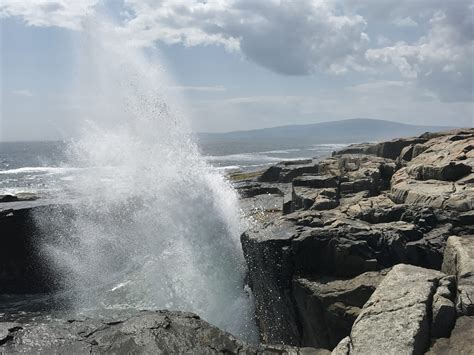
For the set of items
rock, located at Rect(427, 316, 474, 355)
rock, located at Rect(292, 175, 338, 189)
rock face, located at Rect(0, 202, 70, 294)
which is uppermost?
rock, located at Rect(292, 175, 338, 189)

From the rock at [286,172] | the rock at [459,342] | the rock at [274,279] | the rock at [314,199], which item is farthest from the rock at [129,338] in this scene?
the rock at [286,172]

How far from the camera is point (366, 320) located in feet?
25.0

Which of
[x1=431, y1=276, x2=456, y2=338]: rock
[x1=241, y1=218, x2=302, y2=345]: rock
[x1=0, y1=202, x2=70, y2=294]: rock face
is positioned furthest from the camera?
[x1=0, y1=202, x2=70, y2=294]: rock face

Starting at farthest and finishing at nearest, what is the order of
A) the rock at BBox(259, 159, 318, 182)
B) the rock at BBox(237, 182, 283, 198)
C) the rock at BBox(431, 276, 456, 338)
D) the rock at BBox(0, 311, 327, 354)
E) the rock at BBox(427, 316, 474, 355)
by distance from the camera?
1. the rock at BBox(259, 159, 318, 182)
2. the rock at BBox(237, 182, 283, 198)
3. the rock at BBox(0, 311, 327, 354)
4. the rock at BBox(431, 276, 456, 338)
5. the rock at BBox(427, 316, 474, 355)

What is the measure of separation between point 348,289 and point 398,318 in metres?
2.60

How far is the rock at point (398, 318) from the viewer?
680cm

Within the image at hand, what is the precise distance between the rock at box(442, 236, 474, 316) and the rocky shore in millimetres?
22

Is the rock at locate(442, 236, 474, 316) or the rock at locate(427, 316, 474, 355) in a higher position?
the rock at locate(442, 236, 474, 316)

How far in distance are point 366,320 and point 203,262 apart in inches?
437

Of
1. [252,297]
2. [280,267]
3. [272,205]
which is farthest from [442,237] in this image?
[272,205]

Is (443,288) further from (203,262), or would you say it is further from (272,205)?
(272,205)

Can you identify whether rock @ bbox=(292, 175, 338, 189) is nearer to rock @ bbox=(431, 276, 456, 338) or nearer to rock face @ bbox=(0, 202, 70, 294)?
rock @ bbox=(431, 276, 456, 338)

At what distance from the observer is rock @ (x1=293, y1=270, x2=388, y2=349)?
955 cm

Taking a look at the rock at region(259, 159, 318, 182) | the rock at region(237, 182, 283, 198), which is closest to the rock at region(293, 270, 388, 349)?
the rock at region(237, 182, 283, 198)
